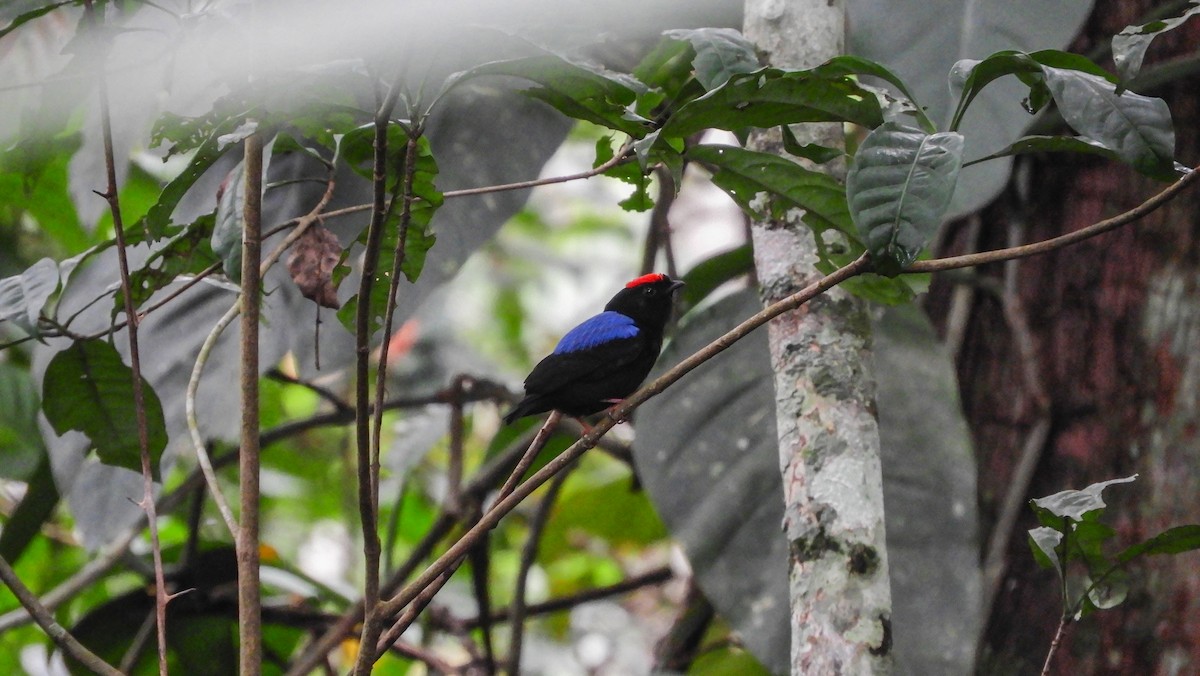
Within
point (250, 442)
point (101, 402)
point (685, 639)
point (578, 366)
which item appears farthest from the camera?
point (685, 639)

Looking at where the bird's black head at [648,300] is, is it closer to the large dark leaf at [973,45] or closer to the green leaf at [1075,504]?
the large dark leaf at [973,45]

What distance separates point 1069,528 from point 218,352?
6.65 ft

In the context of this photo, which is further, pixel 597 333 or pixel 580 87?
pixel 597 333

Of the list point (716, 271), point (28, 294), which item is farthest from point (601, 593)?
point (28, 294)

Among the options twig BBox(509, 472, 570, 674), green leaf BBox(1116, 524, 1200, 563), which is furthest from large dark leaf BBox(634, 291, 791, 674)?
green leaf BBox(1116, 524, 1200, 563)

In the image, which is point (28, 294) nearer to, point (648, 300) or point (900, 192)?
point (900, 192)

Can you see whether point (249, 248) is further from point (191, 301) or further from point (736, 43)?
point (191, 301)

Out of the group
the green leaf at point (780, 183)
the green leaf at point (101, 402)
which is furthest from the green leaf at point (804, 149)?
the green leaf at point (101, 402)

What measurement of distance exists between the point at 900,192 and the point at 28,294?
4.30 feet

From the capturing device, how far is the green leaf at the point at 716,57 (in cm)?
156

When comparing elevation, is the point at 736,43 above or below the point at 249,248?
above

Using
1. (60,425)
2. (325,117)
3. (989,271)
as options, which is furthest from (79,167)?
(989,271)

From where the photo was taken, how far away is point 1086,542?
1661mm

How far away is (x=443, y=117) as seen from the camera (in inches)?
115
